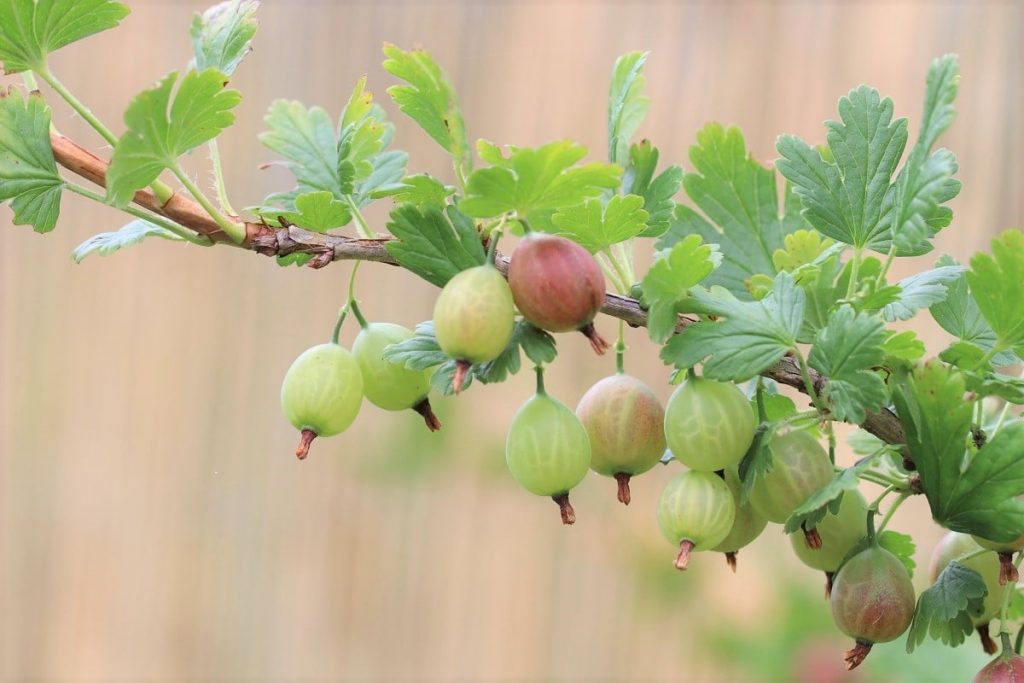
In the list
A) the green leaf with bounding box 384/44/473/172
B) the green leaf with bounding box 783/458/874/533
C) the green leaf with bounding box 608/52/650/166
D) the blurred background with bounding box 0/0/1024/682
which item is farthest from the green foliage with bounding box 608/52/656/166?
the blurred background with bounding box 0/0/1024/682

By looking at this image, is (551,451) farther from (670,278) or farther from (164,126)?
(164,126)

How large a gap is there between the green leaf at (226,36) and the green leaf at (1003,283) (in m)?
0.38

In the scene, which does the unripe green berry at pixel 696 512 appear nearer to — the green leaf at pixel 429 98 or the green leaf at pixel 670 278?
the green leaf at pixel 670 278

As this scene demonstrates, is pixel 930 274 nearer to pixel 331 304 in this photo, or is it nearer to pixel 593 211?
pixel 593 211

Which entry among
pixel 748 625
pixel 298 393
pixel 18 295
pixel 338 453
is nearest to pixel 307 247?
pixel 298 393

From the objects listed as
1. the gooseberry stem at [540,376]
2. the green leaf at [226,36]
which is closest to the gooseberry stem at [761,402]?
the gooseberry stem at [540,376]

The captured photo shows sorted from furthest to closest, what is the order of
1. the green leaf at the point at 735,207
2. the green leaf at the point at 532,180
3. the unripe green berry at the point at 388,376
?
the green leaf at the point at 735,207 → the unripe green berry at the point at 388,376 → the green leaf at the point at 532,180

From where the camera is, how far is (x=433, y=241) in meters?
0.49

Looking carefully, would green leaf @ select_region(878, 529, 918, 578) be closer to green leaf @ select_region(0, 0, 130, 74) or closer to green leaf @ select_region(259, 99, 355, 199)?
green leaf @ select_region(259, 99, 355, 199)

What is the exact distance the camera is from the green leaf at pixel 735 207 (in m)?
0.64

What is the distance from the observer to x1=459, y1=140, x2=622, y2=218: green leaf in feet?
1.41

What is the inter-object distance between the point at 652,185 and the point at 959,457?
0.68ft

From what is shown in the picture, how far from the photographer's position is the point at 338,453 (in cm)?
201

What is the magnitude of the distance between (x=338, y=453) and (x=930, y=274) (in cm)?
159
